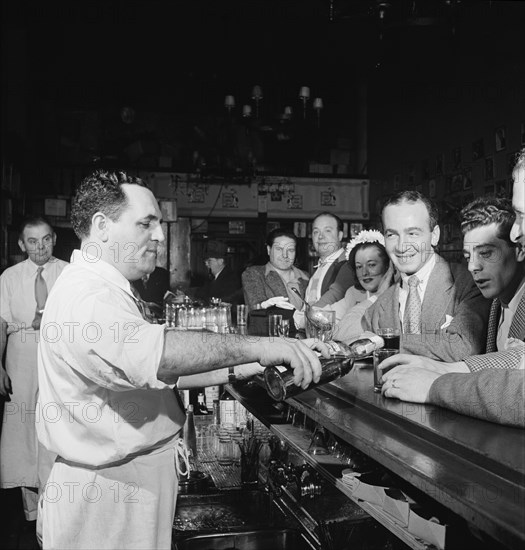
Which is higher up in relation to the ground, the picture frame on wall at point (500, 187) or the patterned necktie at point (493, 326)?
the picture frame on wall at point (500, 187)

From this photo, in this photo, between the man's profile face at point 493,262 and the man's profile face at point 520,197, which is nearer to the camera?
the man's profile face at point 520,197

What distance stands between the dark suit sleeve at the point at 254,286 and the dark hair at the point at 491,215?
10.9ft

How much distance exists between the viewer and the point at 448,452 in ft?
4.45

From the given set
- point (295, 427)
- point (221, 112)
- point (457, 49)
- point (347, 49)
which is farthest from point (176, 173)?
point (295, 427)

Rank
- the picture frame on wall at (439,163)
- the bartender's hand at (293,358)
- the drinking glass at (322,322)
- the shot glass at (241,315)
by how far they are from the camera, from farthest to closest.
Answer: the picture frame on wall at (439,163)
the shot glass at (241,315)
the drinking glass at (322,322)
the bartender's hand at (293,358)

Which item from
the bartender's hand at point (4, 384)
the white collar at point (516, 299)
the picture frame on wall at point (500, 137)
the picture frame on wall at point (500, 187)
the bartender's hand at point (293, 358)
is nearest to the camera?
the bartender's hand at point (293, 358)

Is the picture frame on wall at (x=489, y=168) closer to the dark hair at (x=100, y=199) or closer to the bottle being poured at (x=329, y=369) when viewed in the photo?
the bottle being poured at (x=329, y=369)

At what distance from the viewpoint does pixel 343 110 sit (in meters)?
13.5

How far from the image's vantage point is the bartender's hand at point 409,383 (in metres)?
1.69

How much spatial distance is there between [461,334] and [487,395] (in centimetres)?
102

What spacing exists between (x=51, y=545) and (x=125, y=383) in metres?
0.69

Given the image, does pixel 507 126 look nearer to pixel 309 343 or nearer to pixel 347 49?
pixel 347 49

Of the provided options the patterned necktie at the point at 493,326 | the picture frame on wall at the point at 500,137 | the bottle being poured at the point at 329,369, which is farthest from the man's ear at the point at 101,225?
the picture frame on wall at the point at 500,137

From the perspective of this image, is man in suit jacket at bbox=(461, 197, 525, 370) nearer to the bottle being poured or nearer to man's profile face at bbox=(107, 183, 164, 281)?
the bottle being poured
